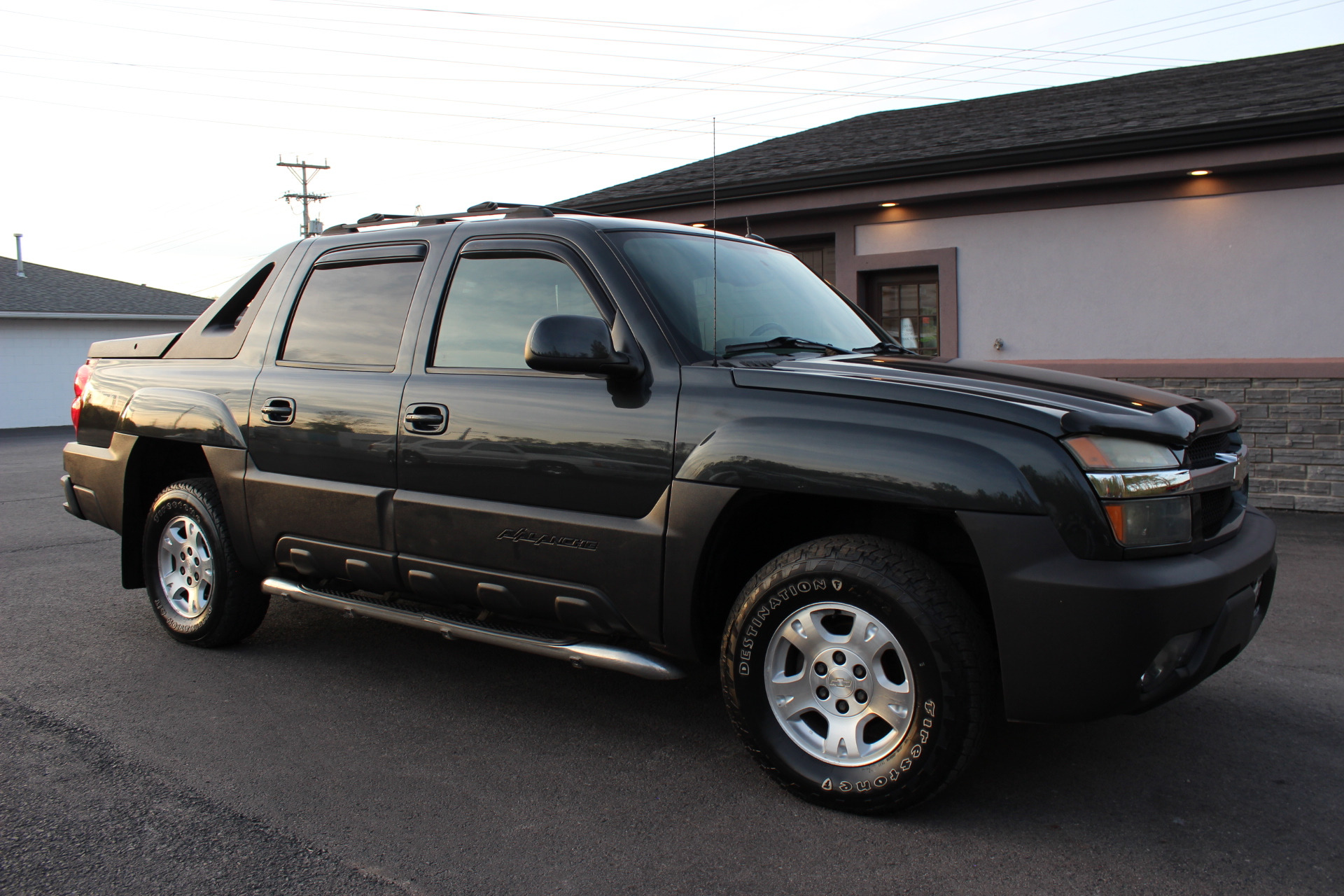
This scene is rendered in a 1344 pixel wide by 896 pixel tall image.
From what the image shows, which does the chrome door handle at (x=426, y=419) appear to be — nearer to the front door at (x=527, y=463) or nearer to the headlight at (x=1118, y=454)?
the front door at (x=527, y=463)

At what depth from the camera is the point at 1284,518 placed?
8164mm

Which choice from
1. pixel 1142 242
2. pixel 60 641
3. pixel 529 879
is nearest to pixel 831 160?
pixel 1142 242

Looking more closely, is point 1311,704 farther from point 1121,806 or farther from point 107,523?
point 107,523

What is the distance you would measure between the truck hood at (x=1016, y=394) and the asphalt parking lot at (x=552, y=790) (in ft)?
3.88

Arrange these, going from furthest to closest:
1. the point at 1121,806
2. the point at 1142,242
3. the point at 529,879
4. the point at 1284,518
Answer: the point at 1142,242 < the point at 1284,518 < the point at 1121,806 < the point at 529,879

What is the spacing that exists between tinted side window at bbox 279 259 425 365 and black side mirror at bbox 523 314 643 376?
3.40 feet

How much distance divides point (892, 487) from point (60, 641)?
14.1 ft

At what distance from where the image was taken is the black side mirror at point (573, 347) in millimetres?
3209

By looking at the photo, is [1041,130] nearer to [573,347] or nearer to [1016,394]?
[1016,394]

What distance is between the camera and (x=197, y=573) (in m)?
4.72

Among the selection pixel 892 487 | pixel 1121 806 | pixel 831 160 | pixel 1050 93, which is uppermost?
pixel 1050 93

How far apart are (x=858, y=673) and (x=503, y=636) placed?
4.40ft

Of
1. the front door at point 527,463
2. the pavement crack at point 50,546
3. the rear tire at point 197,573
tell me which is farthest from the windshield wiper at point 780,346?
the pavement crack at point 50,546

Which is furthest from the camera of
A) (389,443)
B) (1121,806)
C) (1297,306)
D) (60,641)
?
(1297,306)
